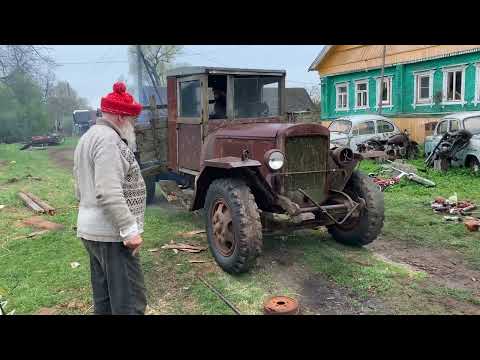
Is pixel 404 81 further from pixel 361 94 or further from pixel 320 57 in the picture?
pixel 320 57

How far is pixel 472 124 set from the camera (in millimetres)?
11453

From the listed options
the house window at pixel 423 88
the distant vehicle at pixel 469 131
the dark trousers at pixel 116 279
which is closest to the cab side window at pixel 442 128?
the distant vehicle at pixel 469 131

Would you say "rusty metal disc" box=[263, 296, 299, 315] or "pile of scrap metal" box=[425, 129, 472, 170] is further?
"pile of scrap metal" box=[425, 129, 472, 170]

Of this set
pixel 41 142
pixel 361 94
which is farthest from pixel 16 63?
pixel 361 94

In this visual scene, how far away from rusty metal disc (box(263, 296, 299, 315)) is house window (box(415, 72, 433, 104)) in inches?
614

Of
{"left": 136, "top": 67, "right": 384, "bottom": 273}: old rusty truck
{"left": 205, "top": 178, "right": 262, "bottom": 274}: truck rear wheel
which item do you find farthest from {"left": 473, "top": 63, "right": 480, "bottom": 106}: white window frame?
{"left": 205, "top": 178, "right": 262, "bottom": 274}: truck rear wheel

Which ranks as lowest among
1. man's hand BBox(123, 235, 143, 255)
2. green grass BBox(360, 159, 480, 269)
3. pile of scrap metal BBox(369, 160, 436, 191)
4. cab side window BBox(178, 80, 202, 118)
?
green grass BBox(360, 159, 480, 269)

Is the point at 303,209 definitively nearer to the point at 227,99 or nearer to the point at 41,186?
the point at 227,99

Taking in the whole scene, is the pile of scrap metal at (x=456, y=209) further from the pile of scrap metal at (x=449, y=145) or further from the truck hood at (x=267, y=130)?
the pile of scrap metal at (x=449, y=145)

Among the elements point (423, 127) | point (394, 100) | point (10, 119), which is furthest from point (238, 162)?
point (10, 119)

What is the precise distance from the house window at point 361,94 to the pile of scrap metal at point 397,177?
10146mm

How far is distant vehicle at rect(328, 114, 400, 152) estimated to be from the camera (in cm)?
1412

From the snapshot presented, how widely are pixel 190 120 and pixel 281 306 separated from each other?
334 centimetres

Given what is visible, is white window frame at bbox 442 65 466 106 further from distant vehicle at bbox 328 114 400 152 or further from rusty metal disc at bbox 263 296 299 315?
rusty metal disc at bbox 263 296 299 315
